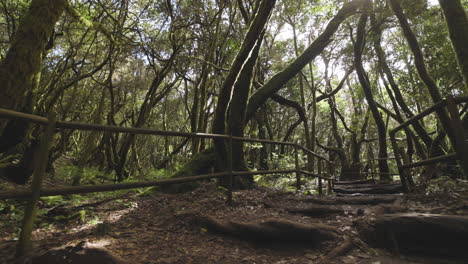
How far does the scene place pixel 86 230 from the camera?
9.52ft

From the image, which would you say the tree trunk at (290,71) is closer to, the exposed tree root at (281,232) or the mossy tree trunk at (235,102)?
the mossy tree trunk at (235,102)

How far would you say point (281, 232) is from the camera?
280 cm

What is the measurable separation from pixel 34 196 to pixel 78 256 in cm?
66

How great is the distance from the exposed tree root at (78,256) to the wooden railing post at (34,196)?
21cm

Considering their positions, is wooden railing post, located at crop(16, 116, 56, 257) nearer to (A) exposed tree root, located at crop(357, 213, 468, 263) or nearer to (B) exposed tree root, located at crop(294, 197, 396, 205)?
(A) exposed tree root, located at crop(357, 213, 468, 263)

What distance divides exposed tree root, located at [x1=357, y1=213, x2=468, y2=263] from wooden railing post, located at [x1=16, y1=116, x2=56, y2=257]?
3.33m

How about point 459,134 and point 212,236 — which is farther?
point 459,134

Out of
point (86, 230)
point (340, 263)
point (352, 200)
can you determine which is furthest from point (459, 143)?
point (86, 230)

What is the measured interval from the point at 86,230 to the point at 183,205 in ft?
5.52

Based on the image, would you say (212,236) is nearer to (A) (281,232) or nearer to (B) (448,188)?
(A) (281,232)

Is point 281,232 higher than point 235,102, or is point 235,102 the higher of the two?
point 235,102

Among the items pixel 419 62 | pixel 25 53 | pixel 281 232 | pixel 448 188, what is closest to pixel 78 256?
pixel 281 232

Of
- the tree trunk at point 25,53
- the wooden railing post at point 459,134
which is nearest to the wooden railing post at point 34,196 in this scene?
the tree trunk at point 25,53

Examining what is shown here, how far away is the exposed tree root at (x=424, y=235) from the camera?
84.8 inches
